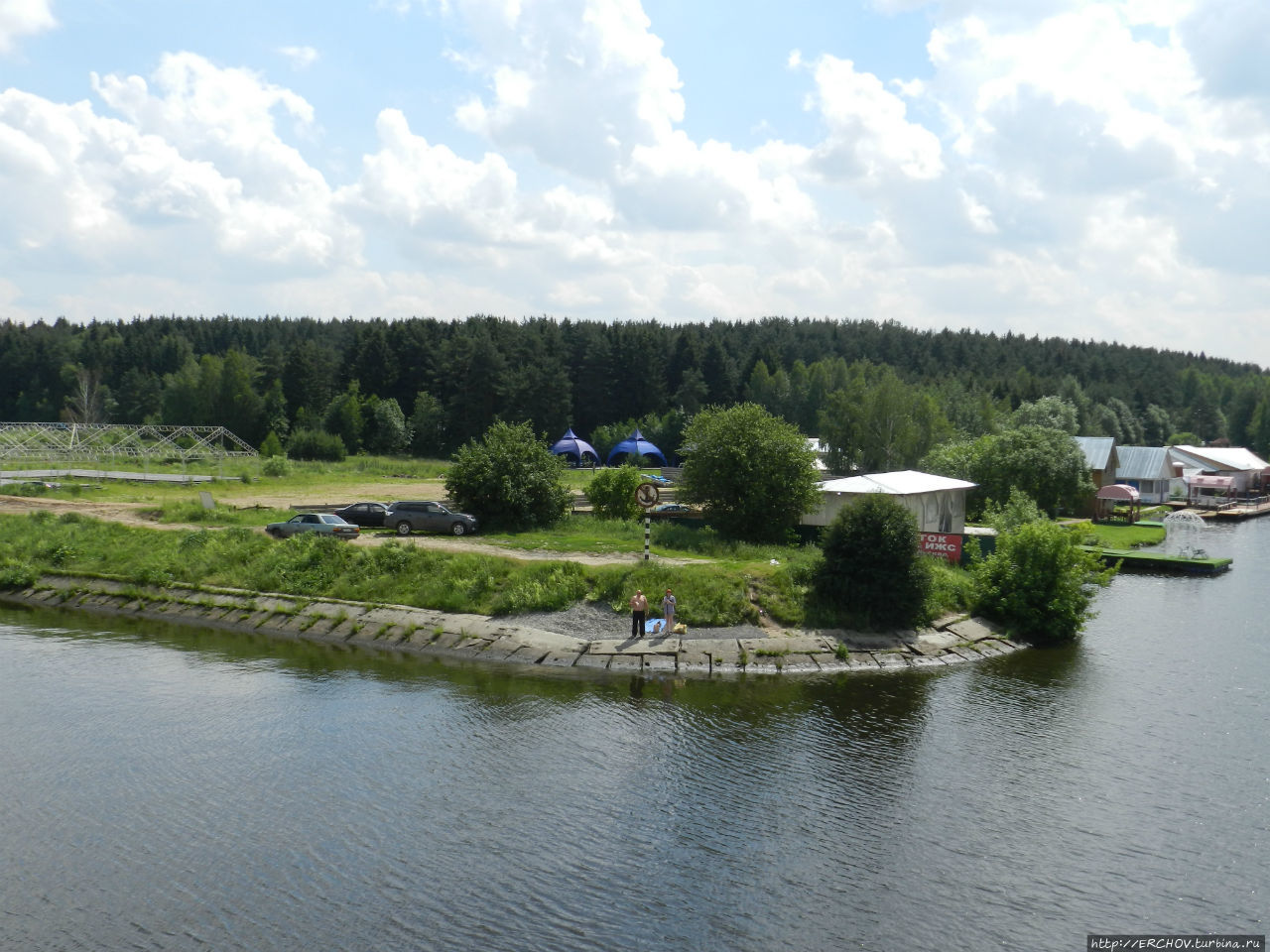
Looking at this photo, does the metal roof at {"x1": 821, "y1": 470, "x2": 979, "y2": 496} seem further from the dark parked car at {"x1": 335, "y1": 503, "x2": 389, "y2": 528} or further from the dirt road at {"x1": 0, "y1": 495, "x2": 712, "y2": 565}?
the dark parked car at {"x1": 335, "y1": 503, "x2": 389, "y2": 528}

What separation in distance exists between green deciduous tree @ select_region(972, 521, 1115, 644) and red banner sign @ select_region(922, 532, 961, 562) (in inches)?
206

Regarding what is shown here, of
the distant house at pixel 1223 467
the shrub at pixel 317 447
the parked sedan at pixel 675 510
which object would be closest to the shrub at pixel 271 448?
the shrub at pixel 317 447

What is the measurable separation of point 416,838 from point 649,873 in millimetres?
4289

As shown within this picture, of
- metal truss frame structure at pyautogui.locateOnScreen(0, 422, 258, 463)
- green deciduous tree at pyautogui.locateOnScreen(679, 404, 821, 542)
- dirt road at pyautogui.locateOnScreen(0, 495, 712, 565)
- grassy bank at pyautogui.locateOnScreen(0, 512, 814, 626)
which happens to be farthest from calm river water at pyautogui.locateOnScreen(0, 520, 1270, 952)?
metal truss frame structure at pyautogui.locateOnScreen(0, 422, 258, 463)

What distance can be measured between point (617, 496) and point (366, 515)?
12.1 m

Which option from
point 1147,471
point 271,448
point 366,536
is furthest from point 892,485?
point 271,448

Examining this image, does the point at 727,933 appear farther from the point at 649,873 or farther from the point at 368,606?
the point at 368,606

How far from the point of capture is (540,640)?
31.3 meters

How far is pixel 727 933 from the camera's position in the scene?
1486cm

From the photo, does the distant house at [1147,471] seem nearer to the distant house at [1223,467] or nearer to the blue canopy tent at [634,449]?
the distant house at [1223,467]

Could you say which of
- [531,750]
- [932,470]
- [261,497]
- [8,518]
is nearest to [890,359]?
[932,470]

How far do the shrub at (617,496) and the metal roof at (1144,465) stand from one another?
55488 millimetres

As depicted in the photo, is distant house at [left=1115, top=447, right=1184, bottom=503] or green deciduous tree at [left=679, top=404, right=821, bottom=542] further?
distant house at [left=1115, top=447, right=1184, bottom=503]

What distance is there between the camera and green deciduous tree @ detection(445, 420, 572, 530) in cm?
4619
